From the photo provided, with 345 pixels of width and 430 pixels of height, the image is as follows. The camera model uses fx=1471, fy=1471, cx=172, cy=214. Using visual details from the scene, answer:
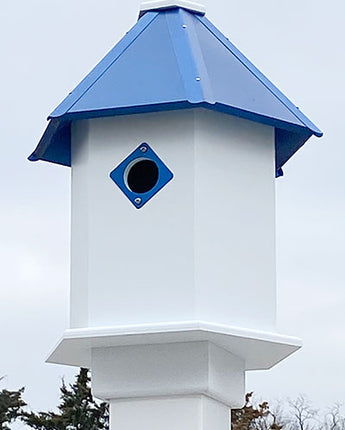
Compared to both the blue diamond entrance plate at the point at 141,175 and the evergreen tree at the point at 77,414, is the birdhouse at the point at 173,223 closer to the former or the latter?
the blue diamond entrance plate at the point at 141,175

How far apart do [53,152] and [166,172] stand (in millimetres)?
1053

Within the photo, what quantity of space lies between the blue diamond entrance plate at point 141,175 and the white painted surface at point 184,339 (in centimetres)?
73

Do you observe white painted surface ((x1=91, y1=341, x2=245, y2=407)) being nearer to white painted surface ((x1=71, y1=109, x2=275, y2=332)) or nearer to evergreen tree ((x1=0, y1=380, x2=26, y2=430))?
white painted surface ((x1=71, y1=109, x2=275, y2=332))

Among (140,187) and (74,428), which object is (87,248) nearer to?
(140,187)

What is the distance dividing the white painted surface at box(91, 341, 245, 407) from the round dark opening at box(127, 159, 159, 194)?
893 mm

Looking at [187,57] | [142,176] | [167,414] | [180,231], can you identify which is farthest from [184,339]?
[187,57]

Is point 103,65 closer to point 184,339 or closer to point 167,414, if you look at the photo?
point 184,339

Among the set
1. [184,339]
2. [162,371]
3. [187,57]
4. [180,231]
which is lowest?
[162,371]

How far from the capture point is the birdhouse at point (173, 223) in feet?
26.4

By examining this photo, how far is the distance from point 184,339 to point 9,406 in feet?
43.2

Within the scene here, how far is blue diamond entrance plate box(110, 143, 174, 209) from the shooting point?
8.18 metres

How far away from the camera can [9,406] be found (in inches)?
822

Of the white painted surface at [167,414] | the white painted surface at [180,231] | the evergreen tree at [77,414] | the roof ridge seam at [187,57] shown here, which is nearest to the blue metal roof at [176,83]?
the roof ridge seam at [187,57]

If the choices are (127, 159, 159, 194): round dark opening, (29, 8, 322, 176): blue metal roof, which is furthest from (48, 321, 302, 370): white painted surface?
(29, 8, 322, 176): blue metal roof
